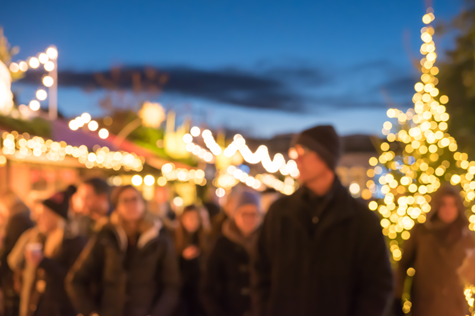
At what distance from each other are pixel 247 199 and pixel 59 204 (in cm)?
185

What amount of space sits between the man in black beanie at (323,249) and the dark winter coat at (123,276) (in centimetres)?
123

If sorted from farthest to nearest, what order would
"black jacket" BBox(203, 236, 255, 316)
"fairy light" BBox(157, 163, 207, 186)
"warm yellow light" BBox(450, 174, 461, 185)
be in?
"fairy light" BBox(157, 163, 207, 186) → "warm yellow light" BBox(450, 174, 461, 185) → "black jacket" BBox(203, 236, 255, 316)

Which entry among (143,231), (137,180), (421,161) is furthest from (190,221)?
(137,180)

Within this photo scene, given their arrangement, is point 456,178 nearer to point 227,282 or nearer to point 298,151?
point 227,282

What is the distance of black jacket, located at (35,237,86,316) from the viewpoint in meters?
4.36

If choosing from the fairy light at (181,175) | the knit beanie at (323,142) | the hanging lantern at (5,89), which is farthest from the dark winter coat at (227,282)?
the fairy light at (181,175)

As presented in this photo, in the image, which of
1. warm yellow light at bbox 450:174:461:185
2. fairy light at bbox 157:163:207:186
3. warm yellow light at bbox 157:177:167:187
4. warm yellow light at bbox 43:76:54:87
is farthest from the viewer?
fairy light at bbox 157:163:207:186

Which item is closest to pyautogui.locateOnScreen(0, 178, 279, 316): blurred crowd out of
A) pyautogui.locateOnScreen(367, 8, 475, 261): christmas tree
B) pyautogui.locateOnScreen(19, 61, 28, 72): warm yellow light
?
pyautogui.locateOnScreen(367, 8, 475, 261): christmas tree

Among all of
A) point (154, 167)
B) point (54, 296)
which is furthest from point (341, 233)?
point (154, 167)

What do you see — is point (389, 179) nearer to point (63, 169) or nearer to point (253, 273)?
point (253, 273)

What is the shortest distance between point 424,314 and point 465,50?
22104 millimetres

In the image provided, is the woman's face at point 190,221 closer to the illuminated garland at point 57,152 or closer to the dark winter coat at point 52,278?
the dark winter coat at point 52,278

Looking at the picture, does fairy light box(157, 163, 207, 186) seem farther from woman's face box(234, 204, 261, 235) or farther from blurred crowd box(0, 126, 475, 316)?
woman's face box(234, 204, 261, 235)

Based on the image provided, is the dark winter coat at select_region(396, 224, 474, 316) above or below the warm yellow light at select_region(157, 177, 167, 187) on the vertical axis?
below
